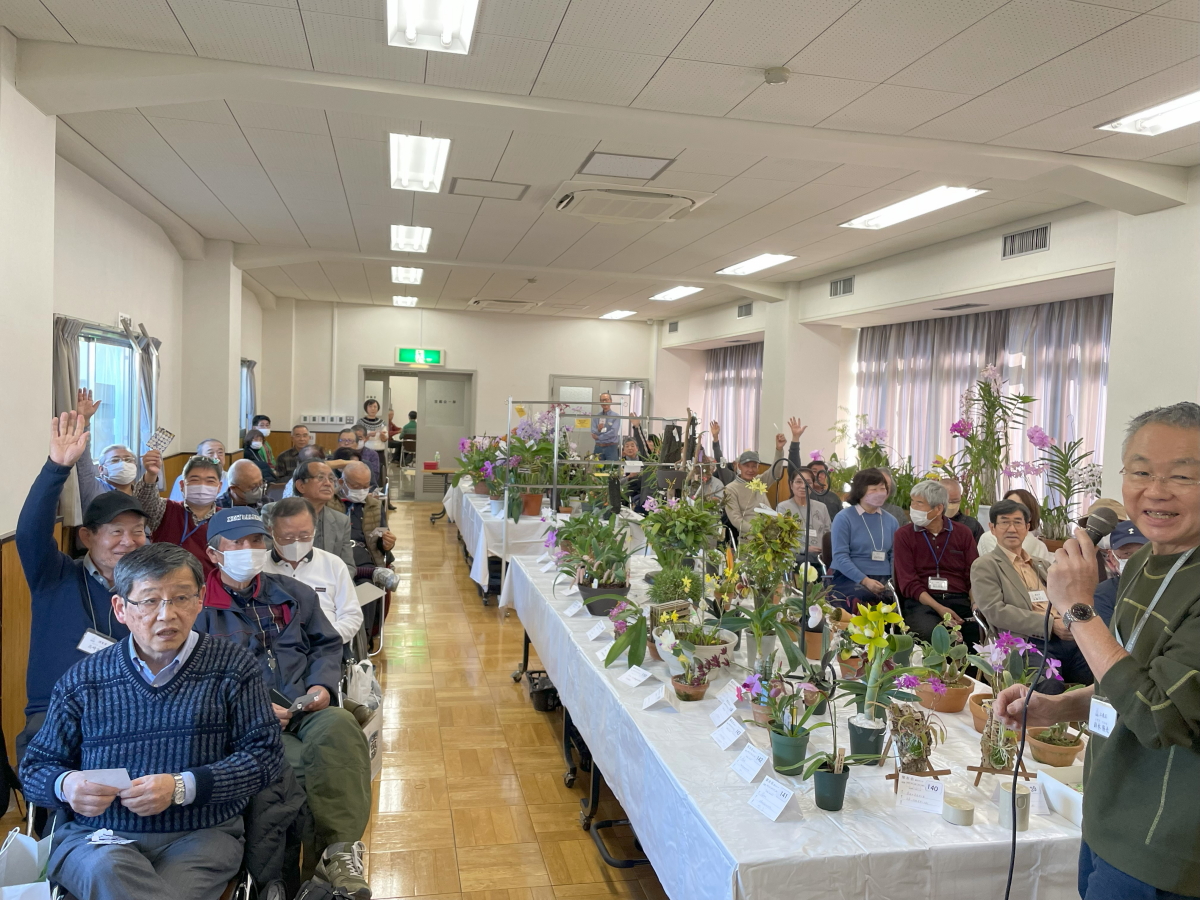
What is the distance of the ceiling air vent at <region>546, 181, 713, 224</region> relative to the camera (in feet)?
17.6

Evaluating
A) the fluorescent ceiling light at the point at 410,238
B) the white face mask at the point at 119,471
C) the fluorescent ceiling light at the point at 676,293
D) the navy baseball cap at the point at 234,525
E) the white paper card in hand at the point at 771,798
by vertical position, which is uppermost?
the fluorescent ceiling light at the point at 676,293

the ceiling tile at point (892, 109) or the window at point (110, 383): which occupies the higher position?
the ceiling tile at point (892, 109)

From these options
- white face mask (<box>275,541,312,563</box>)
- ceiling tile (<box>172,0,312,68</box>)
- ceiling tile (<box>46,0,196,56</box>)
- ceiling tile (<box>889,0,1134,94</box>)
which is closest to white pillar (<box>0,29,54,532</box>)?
ceiling tile (<box>46,0,196,56</box>)

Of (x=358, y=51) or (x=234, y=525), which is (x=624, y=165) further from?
(x=234, y=525)

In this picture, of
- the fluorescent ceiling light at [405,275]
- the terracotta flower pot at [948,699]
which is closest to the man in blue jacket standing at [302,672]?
the terracotta flower pot at [948,699]

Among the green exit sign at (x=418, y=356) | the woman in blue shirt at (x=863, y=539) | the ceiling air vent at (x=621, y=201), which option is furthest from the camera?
the green exit sign at (x=418, y=356)

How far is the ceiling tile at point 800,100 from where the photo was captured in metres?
3.61

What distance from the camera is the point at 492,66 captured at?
Result: 3520 mm

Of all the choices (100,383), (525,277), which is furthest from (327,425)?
(100,383)

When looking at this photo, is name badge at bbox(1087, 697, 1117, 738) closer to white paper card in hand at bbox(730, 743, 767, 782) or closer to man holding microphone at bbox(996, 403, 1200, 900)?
man holding microphone at bbox(996, 403, 1200, 900)

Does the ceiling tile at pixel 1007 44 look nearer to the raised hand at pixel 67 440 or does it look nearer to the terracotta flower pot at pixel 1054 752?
the terracotta flower pot at pixel 1054 752

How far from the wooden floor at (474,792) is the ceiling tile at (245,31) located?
3.09 metres

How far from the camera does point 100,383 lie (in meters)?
5.70

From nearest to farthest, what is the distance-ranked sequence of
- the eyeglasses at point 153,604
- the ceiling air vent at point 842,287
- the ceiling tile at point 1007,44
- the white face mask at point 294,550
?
1. the eyeglasses at point 153,604
2. the ceiling tile at point 1007,44
3. the white face mask at point 294,550
4. the ceiling air vent at point 842,287
